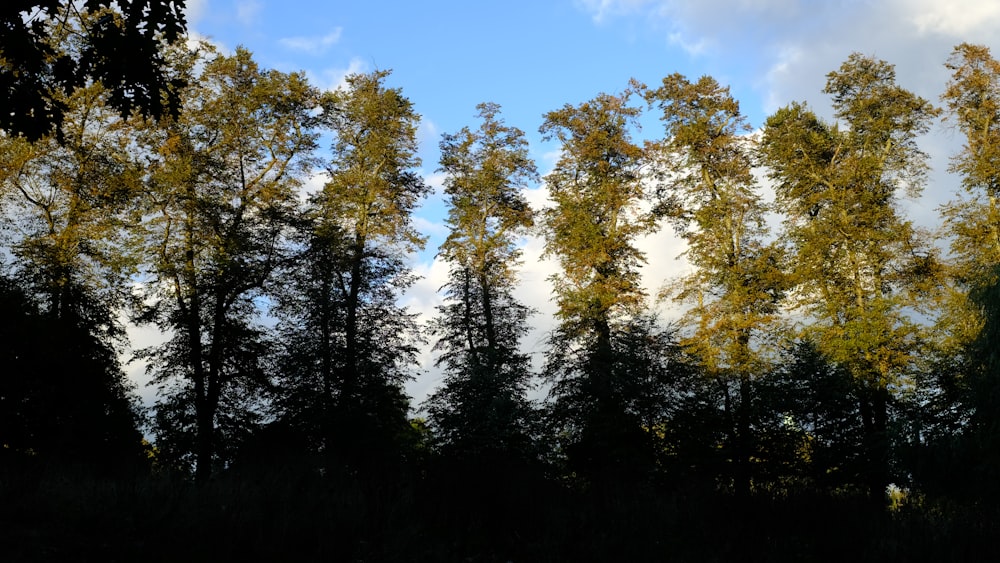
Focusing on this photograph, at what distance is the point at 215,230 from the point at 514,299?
43.5 ft

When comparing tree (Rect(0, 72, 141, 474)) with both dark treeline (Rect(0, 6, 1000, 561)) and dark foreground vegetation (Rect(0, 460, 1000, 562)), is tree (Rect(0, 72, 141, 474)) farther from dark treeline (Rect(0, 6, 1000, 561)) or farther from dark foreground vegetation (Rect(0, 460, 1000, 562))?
dark foreground vegetation (Rect(0, 460, 1000, 562))

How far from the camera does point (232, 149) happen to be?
27438mm

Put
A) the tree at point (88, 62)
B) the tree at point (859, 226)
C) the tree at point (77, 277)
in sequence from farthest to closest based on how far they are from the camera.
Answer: the tree at point (859, 226) < the tree at point (77, 277) < the tree at point (88, 62)

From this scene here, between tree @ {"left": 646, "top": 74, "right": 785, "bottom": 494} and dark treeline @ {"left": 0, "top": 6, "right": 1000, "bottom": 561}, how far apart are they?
0.12 meters

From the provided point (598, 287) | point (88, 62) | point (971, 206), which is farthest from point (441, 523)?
point (971, 206)

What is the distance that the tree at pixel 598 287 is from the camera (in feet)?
76.3

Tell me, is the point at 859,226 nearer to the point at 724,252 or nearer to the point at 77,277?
the point at 724,252

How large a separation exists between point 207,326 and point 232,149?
7096 mm

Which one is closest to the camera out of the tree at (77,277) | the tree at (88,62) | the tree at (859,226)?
the tree at (88,62)

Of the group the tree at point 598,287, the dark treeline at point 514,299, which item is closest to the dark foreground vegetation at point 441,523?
the dark treeline at point 514,299

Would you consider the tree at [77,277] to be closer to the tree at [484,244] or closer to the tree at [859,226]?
the tree at [484,244]

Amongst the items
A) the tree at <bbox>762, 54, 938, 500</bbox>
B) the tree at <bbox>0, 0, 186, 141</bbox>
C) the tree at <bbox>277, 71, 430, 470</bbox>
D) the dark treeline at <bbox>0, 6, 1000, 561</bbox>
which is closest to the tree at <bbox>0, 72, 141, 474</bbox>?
the dark treeline at <bbox>0, 6, 1000, 561</bbox>

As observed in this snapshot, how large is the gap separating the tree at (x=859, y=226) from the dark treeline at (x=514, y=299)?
13cm

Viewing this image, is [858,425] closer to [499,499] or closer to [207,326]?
[499,499]
